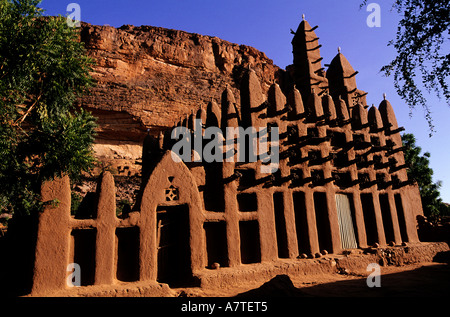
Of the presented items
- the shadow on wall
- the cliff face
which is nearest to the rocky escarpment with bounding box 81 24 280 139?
the cliff face

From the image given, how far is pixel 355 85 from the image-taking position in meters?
17.6

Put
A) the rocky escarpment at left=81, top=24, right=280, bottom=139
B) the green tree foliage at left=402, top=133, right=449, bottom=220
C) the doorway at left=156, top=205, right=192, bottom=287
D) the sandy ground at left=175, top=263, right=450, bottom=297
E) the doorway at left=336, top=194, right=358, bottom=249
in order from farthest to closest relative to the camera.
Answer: the rocky escarpment at left=81, top=24, right=280, bottom=139, the green tree foliage at left=402, top=133, right=449, bottom=220, the doorway at left=336, top=194, right=358, bottom=249, the doorway at left=156, top=205, right=192, bottom=287, the sandy ground at left=175, top=263, right=450, bottom=297

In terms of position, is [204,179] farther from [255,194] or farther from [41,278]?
[41,278]

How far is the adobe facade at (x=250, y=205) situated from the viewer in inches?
287

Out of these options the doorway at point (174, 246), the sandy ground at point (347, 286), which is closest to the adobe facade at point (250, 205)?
the doorway at point (174, 246)

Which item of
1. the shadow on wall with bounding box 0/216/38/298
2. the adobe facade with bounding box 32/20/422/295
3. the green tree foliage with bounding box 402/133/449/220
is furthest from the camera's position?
the green tree foliage with bounding box 402/133/449/220

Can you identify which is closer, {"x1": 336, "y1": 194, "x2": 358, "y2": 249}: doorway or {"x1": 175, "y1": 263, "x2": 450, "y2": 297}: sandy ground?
{"x1": 175, "y1": 263, "x2": 450, "y2": 297}: sandy ground

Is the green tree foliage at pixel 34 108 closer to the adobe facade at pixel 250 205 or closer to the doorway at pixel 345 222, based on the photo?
the adobe facade at pixel 250 205

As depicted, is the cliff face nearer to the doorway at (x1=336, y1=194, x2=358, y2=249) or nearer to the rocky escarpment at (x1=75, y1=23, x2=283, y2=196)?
the rocky escarpment at (x1=75, y1=23, x2=283, y2=196)

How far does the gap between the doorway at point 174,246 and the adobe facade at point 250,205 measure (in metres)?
0.03

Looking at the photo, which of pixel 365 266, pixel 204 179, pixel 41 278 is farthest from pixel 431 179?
pixel 41 278

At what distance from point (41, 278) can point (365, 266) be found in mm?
10539

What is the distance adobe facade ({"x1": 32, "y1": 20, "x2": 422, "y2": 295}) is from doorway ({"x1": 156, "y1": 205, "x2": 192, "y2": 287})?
0.10 ft

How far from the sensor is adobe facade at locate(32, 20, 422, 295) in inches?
287
